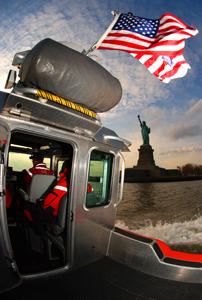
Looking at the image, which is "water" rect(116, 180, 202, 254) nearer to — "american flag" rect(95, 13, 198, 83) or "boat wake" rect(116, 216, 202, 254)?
"boat wake" rect(116, 216, 202, 254)

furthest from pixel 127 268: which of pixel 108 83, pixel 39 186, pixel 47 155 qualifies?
pixel 47 155

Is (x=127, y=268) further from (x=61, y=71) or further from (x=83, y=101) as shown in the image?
(x=61, y=71)

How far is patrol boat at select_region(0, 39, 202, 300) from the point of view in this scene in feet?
5.09

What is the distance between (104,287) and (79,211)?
84 centimetres

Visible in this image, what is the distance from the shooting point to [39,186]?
3.03m

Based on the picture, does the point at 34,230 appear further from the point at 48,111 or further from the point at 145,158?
the point at 145,158

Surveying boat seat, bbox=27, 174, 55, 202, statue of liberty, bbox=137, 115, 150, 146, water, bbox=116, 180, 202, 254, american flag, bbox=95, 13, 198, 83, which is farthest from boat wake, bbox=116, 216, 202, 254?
statue of liberty, bbox=137, 115, 150, 146

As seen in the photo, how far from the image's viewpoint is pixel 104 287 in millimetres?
1857

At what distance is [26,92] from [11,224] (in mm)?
3720

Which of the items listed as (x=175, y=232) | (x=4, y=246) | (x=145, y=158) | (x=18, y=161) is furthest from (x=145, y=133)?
(x=4, y=246)

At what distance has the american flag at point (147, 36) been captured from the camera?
2.82 m

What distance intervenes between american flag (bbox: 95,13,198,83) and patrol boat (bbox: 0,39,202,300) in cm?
133

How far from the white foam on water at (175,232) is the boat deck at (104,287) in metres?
5.39

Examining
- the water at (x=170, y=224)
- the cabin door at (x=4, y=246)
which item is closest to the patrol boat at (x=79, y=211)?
the cabin door at (x=4, y=246)
